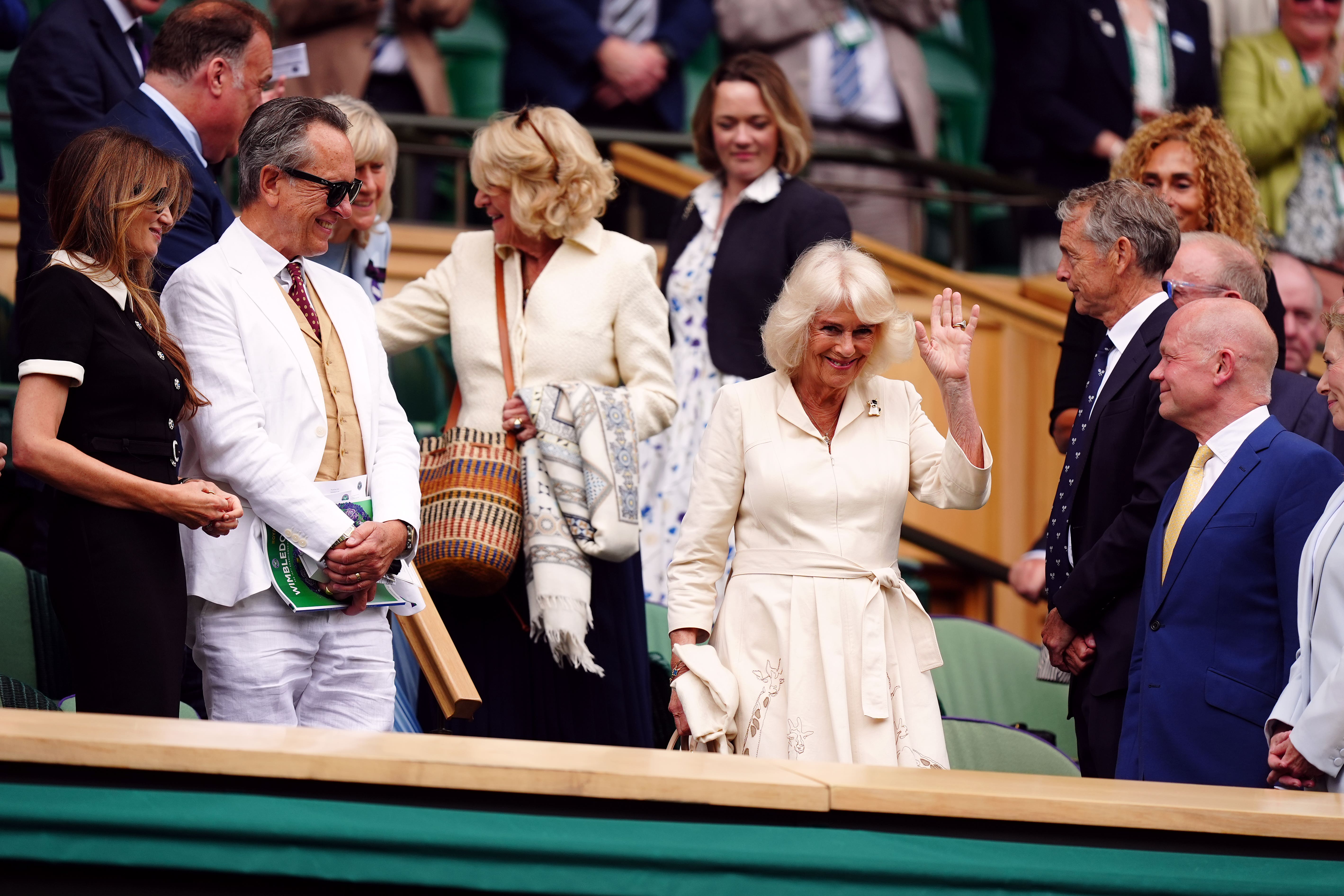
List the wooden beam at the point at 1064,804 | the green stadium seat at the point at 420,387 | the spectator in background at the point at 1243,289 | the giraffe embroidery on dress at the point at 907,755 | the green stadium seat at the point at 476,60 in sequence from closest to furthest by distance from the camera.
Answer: the wooden beam at the point at 1064,804
the giraffe embroidery on dress at the point at 907,755
the spectator in background at the point at 1243,289
the green stadium seat at the point at 420,387
the green stadium seat at the point at 476,60

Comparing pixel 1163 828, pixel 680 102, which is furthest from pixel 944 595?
pixel 1163 828

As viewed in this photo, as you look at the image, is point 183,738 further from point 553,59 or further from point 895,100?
point 895,100

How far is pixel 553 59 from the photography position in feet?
20.6

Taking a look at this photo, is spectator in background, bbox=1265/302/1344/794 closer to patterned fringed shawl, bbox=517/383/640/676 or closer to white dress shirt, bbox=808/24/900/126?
patterned fringed shawl, bbox=517/383/640/676

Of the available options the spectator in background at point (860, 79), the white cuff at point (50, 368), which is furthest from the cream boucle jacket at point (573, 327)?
the spectator in background at point (860, 79)

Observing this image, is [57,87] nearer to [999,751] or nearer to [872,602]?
[872,602]

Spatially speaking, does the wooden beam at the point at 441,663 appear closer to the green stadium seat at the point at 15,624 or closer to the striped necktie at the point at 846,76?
the green stadium seat at the point at 15,624

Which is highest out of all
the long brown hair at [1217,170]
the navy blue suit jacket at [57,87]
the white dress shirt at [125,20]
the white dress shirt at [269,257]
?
the white dress shirt at [125,20]

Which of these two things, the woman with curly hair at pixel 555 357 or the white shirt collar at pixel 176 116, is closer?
the white shirt collar at pixel 176 116

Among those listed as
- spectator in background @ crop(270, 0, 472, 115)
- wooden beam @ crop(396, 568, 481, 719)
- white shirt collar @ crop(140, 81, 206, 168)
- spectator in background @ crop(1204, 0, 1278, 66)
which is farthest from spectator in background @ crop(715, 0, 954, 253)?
wooden beam @ crop(396, 568, 481, 719)

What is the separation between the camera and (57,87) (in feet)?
12.6

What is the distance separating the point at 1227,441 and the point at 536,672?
5.36ft

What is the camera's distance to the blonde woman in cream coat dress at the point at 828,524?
3.25 metres

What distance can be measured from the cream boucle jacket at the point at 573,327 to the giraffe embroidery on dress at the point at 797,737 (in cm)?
90
